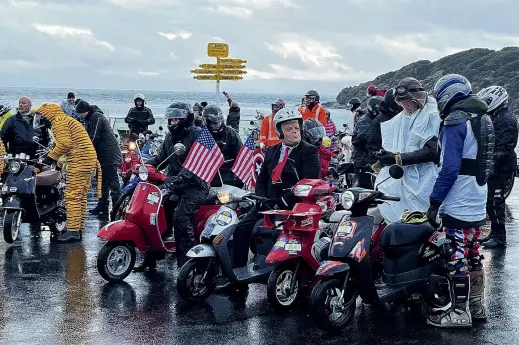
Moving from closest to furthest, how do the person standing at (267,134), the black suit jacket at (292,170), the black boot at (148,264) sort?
the black suit jacket at (292,170) → the black boot at (148,264) → the person standing at (267,134)

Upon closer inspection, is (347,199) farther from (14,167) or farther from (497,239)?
(14,167)

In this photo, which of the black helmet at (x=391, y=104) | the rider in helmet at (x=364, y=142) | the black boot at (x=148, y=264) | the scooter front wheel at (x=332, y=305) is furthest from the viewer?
the rider in helmet at (x=364, y=142)

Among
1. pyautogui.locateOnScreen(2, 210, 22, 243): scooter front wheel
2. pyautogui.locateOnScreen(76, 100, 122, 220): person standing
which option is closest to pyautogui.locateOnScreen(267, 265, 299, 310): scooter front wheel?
pyautogui.locateOnScreen(2, 210, 22, 243): scooter front wheel

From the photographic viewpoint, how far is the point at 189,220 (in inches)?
351

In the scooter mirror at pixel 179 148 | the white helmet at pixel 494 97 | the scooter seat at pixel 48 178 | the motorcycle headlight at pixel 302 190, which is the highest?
the white helmet at pixel 494 97

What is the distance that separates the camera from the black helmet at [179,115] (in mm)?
9047

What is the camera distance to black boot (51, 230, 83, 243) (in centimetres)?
1099

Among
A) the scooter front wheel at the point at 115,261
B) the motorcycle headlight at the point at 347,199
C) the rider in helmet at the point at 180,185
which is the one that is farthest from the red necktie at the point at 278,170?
the scooter front wheel at the point at 115,261

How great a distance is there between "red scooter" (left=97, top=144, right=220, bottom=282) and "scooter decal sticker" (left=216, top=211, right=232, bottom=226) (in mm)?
1043

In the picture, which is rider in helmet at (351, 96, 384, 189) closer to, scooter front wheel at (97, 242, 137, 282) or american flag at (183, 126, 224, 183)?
american flag at (183, 126, 224, 183)

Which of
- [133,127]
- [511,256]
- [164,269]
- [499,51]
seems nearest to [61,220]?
[164,269]

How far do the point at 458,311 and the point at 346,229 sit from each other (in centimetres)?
113

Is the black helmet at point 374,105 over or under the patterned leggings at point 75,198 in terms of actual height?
over

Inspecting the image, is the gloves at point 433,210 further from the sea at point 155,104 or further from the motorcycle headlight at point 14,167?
the motorcycle headlight at point 14,167
